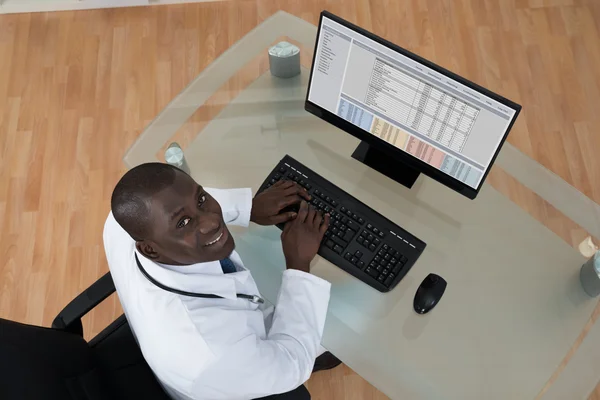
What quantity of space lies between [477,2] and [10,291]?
2.63 meters

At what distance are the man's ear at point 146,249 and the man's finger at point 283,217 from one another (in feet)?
1.43

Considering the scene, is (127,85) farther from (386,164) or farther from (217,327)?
(217,327)

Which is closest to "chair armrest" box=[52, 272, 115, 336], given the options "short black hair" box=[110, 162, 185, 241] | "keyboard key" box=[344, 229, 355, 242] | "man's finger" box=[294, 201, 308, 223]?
"short black hair" box=[110, 162, 185, 241]

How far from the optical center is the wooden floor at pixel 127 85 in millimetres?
2697

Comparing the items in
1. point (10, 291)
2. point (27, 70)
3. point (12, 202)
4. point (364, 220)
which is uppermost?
point (364, 220)

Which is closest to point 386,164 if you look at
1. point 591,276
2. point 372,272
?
point 372,272

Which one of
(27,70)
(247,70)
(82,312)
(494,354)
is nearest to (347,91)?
(247,70)

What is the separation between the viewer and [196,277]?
4.94ft

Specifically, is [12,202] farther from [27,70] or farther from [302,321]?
[302,321]

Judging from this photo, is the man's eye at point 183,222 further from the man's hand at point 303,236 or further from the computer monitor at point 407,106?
the computer monitor at point 407,106

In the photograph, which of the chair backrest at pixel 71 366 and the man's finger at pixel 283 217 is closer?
the chair backrest at pixel 71 366

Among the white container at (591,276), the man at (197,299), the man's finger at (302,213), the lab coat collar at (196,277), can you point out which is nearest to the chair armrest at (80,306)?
the man at (197,299)

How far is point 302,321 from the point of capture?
1.62 metres

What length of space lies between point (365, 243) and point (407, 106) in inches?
15.9
